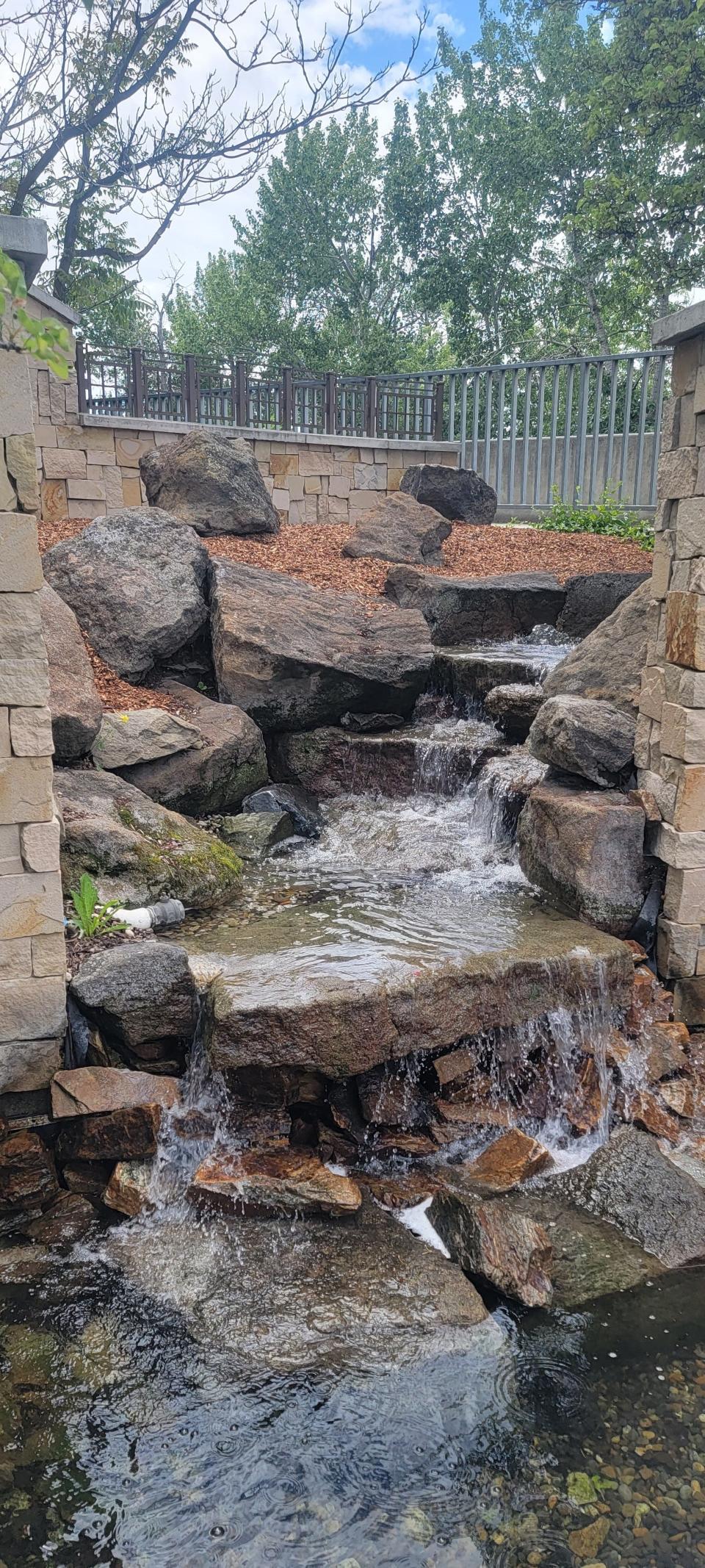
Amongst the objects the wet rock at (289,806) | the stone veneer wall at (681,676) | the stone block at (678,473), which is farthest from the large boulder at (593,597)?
the stone block at (678,473)

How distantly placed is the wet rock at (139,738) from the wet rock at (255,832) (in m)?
0.64

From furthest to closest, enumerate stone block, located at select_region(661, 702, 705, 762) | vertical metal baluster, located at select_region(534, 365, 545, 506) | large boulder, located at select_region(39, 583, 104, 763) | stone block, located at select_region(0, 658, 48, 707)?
1. vertical metal baluster, located at select_region(534, 365, 545, 506)
2. large boulder, located at select_region(39, 583, 104, 763)
3. stone block, located at select_region(661, 702, 705, 762)
4. stone block, located at select_region(0, 658, 48, 707)

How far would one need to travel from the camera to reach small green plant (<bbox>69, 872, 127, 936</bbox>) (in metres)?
5.77

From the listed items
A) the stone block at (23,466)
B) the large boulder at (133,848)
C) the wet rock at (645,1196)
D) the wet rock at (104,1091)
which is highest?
the stone block at (23,466)

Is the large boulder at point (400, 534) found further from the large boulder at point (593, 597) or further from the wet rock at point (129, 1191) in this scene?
the wet rock at point (129, 1191)

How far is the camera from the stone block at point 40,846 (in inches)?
180

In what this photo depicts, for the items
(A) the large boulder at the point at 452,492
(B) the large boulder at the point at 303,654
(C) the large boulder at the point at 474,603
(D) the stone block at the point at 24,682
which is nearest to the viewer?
(D) the stone block at the point at 24,682

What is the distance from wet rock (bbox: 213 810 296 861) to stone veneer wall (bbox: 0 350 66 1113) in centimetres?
262

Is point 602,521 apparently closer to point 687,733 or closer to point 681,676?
point 681,676

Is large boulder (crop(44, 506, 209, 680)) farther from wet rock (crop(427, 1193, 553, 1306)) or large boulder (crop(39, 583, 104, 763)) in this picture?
wet rock (crop(427, 1193, 553, 1306))

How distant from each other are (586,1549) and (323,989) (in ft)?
7.98

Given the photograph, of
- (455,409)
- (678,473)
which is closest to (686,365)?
(678,473)

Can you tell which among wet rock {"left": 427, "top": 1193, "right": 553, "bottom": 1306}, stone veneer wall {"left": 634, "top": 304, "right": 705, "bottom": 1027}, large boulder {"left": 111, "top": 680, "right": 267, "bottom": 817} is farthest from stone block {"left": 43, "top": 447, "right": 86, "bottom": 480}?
wet rock {"left": 427, "top": 1193, "right": 553, "bottom": 1306}

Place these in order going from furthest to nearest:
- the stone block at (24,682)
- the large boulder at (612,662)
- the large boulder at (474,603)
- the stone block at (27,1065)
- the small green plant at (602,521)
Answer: the small green plant at (602,521) → the large boulder at (474,603) → the large boulder at (612,662) → the stone block at (27,1065) → the stone block at (24,682)
